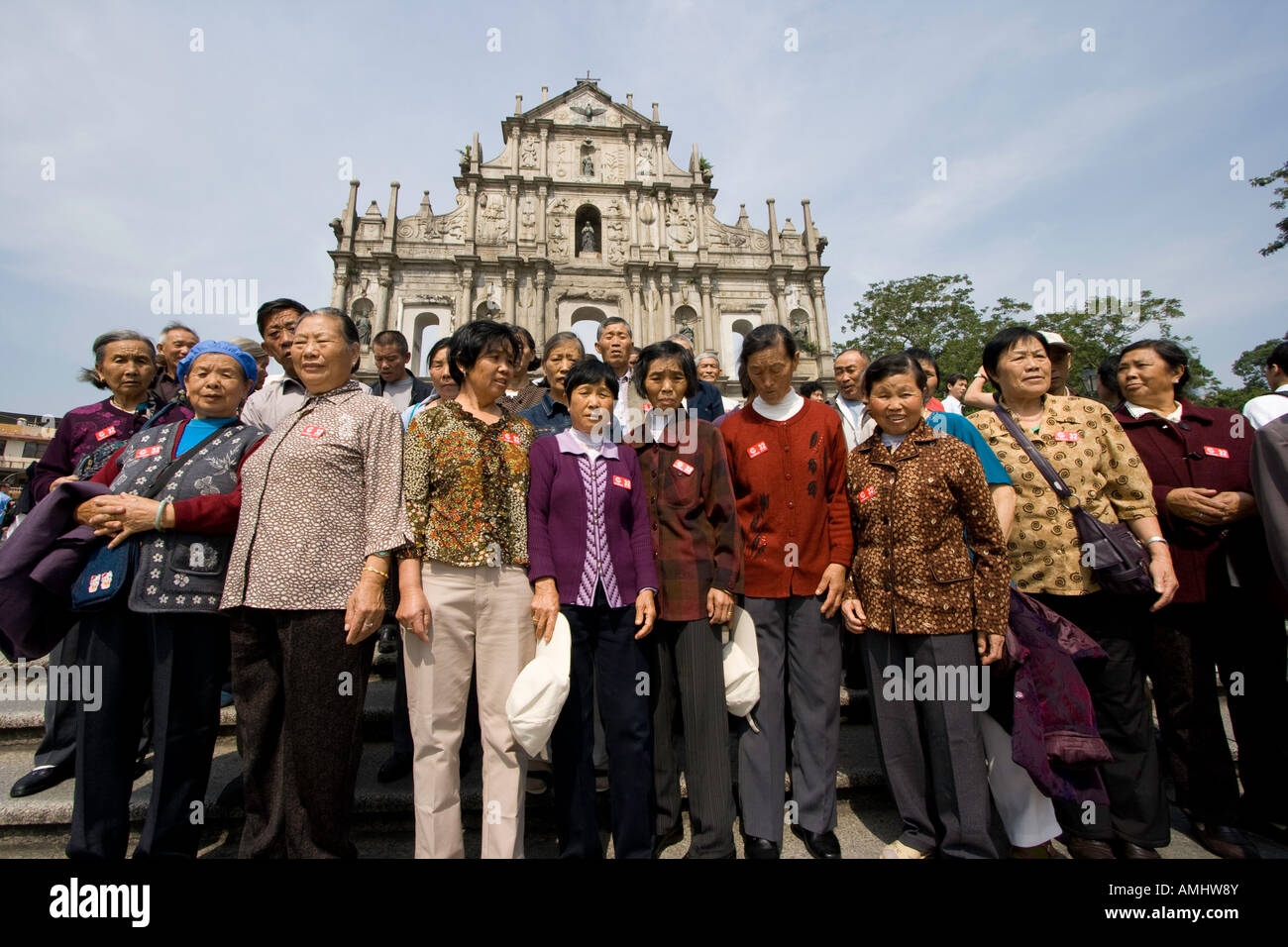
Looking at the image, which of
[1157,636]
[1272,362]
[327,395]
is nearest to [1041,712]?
[1157,636]

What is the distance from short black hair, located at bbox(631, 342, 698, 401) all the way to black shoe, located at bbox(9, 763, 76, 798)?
149 inches

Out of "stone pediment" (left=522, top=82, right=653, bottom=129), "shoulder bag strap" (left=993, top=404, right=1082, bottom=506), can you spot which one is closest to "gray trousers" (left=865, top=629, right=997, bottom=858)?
"shoulder bag strap" (left=993, top=404, right=1082, bottom=506)

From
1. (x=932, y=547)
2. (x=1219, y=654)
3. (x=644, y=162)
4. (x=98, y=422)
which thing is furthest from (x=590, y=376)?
(x=644, y=162)

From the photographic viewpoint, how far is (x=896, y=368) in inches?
122

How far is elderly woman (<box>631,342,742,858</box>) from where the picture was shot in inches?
111

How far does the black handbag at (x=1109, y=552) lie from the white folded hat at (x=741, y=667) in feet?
5.52

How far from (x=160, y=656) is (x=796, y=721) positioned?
2883mm

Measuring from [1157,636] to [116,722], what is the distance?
16.5ft

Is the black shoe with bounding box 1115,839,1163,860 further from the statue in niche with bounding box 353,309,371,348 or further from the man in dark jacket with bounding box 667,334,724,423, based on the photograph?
the statue in niche with bounding box 353,309,371,348

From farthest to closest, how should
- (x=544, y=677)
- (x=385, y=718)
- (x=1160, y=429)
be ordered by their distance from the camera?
(x=385, y=718), (x=1160, y=429), (x=544, y=677)

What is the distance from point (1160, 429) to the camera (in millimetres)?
3525

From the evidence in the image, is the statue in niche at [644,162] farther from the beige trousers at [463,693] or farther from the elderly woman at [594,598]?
the beige trousers at [463,693]
